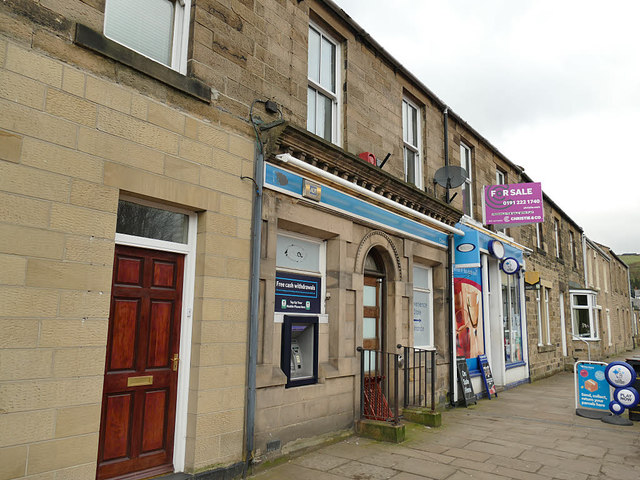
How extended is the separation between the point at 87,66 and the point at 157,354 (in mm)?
2700

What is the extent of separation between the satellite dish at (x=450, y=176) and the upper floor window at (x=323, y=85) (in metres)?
3.34

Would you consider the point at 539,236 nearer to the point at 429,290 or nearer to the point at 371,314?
the point at 429,290

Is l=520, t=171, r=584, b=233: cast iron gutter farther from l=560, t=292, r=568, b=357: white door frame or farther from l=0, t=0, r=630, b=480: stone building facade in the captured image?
l=0, t=0, r=630, b=480: stone building facade

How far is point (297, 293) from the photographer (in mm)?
6441

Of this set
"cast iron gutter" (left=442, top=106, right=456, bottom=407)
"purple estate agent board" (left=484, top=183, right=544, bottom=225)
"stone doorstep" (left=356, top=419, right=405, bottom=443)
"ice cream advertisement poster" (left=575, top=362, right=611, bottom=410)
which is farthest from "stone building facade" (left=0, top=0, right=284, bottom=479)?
"purple estate agent board" (left=484, top=183, right=544, bottom=225)

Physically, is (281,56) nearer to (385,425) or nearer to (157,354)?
(157,354)

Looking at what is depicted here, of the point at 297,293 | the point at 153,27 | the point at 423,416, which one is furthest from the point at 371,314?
the point at 153,27

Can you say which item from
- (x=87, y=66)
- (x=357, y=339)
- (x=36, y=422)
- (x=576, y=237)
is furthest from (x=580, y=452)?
(x=576, y=237)

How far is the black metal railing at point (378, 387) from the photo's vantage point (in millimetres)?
6898

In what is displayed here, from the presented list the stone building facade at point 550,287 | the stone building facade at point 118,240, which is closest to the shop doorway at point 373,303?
the stone building facade at point 118,240

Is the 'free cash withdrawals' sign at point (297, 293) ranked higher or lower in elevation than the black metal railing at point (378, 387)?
higher

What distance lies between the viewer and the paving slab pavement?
5.33m

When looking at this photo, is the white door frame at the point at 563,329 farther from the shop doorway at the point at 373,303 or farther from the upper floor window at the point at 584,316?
the shop doorway at the point at 373,303

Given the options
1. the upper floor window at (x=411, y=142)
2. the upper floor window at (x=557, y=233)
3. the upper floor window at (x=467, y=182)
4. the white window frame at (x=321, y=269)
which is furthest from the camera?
the upper floor window at (x=557, y=233)
